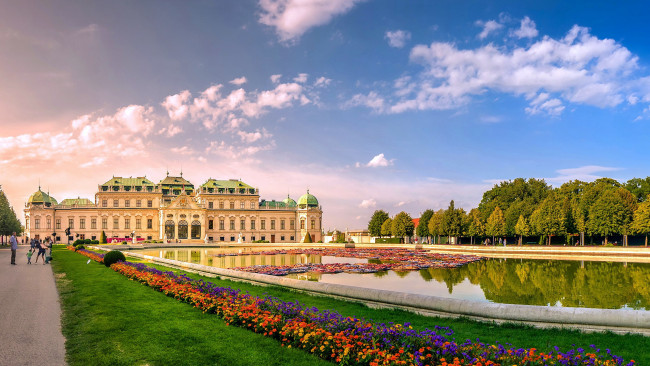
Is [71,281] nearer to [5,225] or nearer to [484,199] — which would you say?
[5,225]

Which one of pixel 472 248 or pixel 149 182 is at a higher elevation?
pixel 149 182

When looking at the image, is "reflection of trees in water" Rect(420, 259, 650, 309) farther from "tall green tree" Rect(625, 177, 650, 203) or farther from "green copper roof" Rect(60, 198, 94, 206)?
"green copper roof" Rect(60, 198, 94, 206)

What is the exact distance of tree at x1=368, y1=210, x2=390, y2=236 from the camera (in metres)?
90.0

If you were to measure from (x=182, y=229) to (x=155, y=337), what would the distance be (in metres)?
87.5

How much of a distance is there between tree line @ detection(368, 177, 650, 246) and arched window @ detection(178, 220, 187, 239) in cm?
3758

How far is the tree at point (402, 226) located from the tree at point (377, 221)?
860cm

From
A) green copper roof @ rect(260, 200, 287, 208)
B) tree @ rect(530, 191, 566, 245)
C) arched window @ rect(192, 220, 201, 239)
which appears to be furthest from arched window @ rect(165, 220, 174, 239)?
tree @ rect(530, 191, 566, 245)

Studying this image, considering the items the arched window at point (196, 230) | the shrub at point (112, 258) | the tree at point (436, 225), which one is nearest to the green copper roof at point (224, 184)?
the arched window at point (196, 230)

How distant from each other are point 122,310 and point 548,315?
1098 centimetres

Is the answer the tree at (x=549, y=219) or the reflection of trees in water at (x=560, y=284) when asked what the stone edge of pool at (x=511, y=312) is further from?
the tree at (x=549, y=219)

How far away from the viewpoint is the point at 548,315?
995 centimetres

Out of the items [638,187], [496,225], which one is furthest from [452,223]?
[638,187]

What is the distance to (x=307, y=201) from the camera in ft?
340

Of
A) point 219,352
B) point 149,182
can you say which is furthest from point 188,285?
point 149,182
